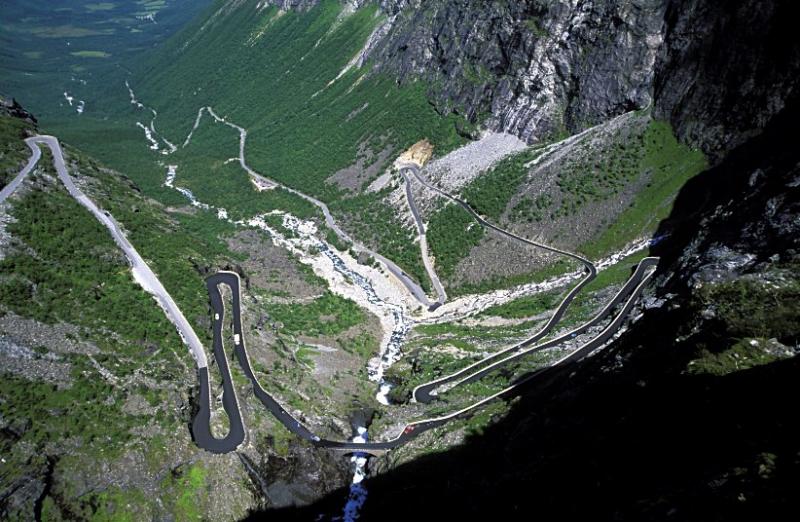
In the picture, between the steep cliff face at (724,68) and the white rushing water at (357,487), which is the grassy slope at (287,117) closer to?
the white rushing water at (357,487)

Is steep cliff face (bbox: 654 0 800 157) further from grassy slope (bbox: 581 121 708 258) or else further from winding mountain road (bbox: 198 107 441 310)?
winding mountain road (bbox: 198 107 441 310)

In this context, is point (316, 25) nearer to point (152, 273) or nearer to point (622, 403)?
point (152, 273)

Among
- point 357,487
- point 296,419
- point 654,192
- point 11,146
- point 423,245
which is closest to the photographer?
point 357,487

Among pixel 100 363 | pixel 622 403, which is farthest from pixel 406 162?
pixel 622 403

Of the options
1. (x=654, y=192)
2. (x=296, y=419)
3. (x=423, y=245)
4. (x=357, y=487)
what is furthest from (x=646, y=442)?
(x=423, y=245)

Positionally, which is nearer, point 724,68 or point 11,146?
point 724,68

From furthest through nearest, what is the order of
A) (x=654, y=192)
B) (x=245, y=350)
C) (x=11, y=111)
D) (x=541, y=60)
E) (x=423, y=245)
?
(x=11, y=111)
(x=541, y=60)
(x=423, y=245)
(x=654, y=192)
(x=245, y=350)

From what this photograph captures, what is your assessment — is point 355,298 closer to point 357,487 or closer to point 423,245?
point 423,245

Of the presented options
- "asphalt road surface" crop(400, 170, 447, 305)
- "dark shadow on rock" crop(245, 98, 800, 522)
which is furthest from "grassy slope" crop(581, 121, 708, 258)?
"asphalt road surface" crop(400, 170, 447, 305)
